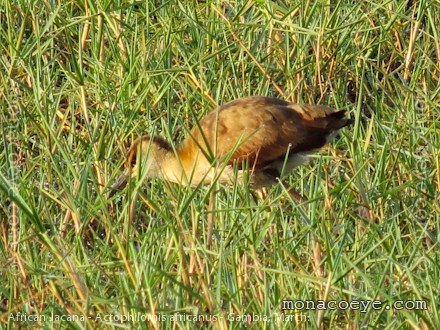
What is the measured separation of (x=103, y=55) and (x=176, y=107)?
547 millimetres

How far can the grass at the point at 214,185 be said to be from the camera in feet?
15.4

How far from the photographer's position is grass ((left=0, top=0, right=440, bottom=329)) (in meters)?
4.70

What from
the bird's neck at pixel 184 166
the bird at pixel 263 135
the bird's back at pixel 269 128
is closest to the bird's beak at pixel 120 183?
the bird at pixel 263 135

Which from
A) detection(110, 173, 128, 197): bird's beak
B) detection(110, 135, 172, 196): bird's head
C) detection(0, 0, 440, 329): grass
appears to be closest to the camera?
detection(0, 0, 440, 329): grass

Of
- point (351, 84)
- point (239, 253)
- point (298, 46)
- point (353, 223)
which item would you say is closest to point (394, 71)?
point (351, 84)

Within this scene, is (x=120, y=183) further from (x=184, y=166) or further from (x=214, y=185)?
(x=214, y=185)

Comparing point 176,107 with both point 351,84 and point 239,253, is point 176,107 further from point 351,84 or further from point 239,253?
point 239,253

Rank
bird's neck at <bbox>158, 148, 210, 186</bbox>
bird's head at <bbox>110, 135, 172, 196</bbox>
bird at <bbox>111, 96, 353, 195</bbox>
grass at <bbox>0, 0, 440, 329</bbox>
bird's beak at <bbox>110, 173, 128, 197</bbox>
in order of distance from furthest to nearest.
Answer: bird's neck at <bbox>158, 148, 210, 186</bbox>, bird at <bbox>111, 96, 353, 195</bbox>, bird's beak at <bbox>110, 173, 128, 197</bbox>, bird's head at <bbox>110, 135, 172, 196</bbox>, grass at <bbox>0, 0, 440, 329</bbox>

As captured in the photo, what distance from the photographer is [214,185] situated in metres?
4.86

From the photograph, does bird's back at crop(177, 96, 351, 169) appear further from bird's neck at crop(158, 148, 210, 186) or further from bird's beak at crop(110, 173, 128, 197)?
bird's beak at crop(110, 173, 128, 197)

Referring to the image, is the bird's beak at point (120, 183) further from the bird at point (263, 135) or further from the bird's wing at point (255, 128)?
the bird's wing at point (255, 128)

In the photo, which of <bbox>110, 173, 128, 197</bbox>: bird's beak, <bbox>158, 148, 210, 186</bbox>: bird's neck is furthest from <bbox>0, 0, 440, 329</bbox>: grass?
<bbox>158, 148, 210, 186</bbox>: bird's neck

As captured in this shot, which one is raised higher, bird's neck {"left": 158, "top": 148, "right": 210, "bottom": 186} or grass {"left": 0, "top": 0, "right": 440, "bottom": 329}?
grass {"left": 0, "top": 0, "right": 440, "bottom": 329}

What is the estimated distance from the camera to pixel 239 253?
5.29 metres
